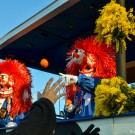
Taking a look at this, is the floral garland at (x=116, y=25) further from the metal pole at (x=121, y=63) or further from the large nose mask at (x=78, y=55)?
the large nose mask at (x=78, y=55)

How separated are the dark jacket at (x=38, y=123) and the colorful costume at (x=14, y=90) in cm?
445

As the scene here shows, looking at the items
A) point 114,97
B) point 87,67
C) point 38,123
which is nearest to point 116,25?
A: point 114,97

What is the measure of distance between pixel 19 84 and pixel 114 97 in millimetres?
3175

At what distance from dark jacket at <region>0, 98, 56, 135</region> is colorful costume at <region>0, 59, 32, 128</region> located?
4.45m

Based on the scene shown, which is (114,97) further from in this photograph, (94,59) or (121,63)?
(94,59)

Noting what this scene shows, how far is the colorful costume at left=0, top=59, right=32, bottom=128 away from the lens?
6066 millimetres

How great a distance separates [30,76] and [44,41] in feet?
2.38

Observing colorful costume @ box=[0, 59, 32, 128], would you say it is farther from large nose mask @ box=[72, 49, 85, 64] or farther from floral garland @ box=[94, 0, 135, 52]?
floral garland @ box=[94, 0, 135, 52]

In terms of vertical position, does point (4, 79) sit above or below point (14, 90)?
above

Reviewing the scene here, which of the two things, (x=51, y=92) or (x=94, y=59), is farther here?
(x=94, y=59)

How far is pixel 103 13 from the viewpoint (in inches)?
150

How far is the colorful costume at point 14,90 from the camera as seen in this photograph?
6066 millimetres

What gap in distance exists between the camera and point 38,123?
4.84ft

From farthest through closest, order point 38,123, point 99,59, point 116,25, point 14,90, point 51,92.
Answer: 1. point 14,90
2. point 99,59
3. point 116,25
4. point 51,92
5. point 38,123
